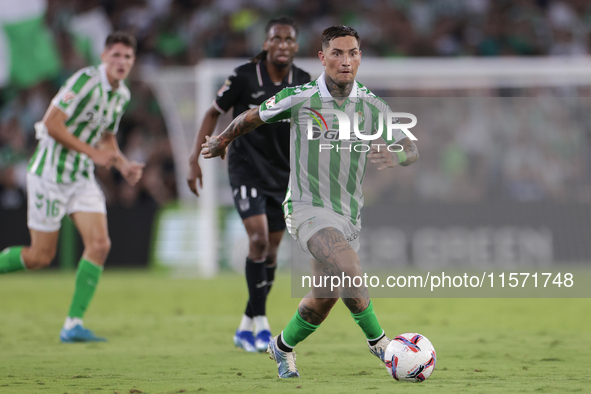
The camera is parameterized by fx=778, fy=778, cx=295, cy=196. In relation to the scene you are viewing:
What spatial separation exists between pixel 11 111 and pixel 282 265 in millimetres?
7226

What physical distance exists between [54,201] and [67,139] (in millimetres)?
583

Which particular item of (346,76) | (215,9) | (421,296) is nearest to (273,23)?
(346,76)

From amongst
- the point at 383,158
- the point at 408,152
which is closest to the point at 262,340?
the point at 408,152

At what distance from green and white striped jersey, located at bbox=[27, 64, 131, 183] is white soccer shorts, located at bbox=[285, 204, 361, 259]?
2.86 m

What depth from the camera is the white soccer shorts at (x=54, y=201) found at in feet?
22.0

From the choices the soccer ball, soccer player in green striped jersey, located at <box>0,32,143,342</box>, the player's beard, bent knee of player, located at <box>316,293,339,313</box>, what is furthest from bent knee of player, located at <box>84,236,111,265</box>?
the soccer ball

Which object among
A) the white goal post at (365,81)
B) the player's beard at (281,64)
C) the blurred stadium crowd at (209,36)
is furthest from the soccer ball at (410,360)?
the blurred stadium crowd at (209,36)

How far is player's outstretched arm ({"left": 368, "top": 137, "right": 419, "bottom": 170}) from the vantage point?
13.8 feet

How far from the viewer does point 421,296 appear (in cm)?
1074

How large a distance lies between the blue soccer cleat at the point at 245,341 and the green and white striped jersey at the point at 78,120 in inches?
81.3

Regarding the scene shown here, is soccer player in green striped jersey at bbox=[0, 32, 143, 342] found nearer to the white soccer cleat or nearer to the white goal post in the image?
the white soccer cleat

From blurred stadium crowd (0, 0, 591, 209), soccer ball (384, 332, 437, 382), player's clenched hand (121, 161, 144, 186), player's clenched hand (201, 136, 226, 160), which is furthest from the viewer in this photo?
blurred stadium crowd (0, 0, 591, 209)

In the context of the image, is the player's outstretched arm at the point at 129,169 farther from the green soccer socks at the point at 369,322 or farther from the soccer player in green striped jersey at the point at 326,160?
the green soccer socks at the point at 369,322

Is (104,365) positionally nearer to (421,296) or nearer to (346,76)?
(346,76)
